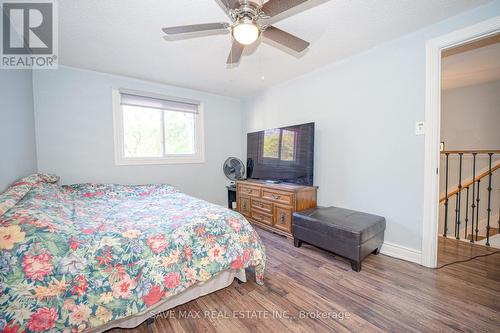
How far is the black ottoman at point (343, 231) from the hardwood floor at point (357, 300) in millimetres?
177

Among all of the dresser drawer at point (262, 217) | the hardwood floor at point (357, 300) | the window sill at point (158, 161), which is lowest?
the hardwood floor at point (357, 300)

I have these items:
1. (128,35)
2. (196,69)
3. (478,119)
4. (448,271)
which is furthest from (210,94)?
(478,119)

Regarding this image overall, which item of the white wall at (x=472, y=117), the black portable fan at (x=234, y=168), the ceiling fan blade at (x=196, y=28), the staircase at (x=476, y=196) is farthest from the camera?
the black portable fan at (x=234, y=168)

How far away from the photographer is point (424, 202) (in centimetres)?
197

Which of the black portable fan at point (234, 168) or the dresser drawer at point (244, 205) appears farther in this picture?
the black portable fan at point (234, 168)

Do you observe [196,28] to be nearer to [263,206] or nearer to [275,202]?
[275,202]

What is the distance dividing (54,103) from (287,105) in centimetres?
319

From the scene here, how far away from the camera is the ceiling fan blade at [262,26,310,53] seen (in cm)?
148

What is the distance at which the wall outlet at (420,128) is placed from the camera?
1.96 metres

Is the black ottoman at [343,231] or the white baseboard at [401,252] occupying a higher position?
the black ottoman at [343,231]

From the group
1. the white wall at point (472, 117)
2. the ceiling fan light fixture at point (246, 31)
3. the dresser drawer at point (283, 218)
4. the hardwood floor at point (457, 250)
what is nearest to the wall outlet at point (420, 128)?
the hardwood floor at point (457, 250)

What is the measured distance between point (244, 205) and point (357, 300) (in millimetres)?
2121

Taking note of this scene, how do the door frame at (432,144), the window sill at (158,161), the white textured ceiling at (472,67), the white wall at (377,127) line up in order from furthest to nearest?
1. the window sill at (158,161)
2. the white textured ceiling at (472,67)
3. the white wall at (377,127)
4. the door frame at (432,144)

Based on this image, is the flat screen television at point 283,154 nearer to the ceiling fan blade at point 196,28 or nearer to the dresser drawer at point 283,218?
the dresser drawer at point 283,218
